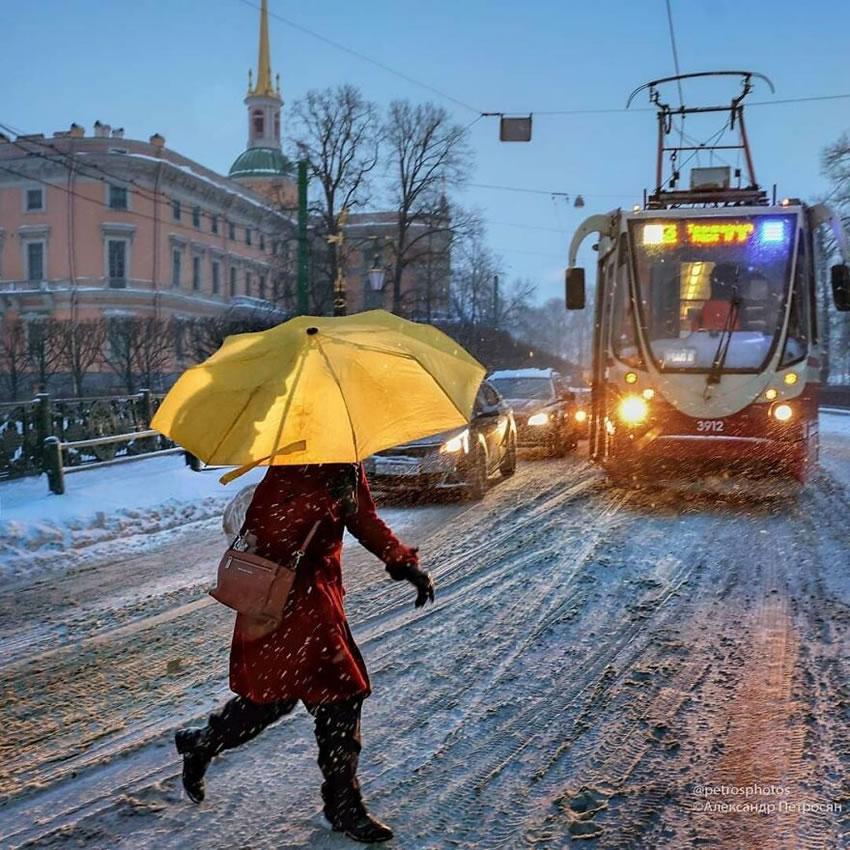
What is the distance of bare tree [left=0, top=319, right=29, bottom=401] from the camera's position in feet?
69.9

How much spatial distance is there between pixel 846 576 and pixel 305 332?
5492 millimetres

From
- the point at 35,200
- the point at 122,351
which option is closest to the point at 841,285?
the point at 122,351

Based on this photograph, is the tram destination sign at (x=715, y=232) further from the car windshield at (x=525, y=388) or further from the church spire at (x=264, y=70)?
the church spire at (x=264, y=70)

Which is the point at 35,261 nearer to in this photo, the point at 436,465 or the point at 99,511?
the point at 99,511

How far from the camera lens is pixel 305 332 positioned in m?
3.06

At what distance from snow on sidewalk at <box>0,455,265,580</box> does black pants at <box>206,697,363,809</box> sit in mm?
5179

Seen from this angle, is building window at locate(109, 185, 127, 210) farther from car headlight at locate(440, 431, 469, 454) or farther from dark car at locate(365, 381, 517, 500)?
car headlight at locate(440, 431, 469, 454)

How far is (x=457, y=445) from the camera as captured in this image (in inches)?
426

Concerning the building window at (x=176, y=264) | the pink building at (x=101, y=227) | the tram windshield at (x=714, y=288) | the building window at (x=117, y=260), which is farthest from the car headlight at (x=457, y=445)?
the building window at (x=176, y=264)

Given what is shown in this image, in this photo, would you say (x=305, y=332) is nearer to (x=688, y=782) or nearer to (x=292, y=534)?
(x=292, y=534)

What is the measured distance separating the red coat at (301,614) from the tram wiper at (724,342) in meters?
7.80

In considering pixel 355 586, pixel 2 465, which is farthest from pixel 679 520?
pixel 2 465

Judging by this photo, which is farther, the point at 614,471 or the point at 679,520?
the point at 614,471

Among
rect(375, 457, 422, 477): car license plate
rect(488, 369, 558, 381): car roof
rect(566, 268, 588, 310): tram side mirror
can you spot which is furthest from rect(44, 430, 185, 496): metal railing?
rect(488, 369, 558, 381): car roof
